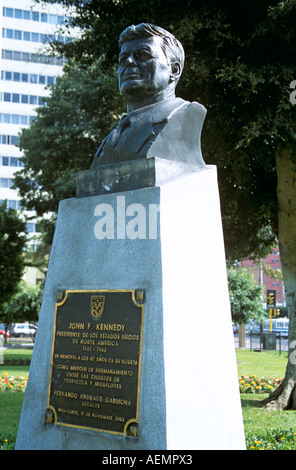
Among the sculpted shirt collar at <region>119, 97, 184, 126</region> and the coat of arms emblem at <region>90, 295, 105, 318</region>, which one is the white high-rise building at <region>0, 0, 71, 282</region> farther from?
the coat of arms emblem at <region>90, 295, 105, 318</region>

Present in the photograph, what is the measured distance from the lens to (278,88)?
9047mm

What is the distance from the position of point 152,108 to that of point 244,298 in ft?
79.2

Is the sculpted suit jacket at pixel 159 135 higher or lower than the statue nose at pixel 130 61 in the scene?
lower

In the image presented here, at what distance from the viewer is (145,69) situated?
16.4ft

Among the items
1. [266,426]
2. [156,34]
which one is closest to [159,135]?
[156,34]

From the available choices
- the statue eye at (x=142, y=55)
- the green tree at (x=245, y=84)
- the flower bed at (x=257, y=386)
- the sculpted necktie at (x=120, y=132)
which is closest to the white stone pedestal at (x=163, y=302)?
the sculpted necktie at (x=120, y=132)

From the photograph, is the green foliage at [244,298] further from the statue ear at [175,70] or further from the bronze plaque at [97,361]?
the bronze plaque at [97,361]

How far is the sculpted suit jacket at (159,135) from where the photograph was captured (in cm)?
486

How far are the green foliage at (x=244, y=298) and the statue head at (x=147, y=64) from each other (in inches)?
902

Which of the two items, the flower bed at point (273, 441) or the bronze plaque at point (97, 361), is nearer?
the bronze plaque at point (97, 361)

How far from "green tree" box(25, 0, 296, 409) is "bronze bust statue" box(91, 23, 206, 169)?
383cm

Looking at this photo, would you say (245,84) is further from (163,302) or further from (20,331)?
(20,331)

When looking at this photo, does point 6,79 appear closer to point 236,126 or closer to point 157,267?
point 236,126
